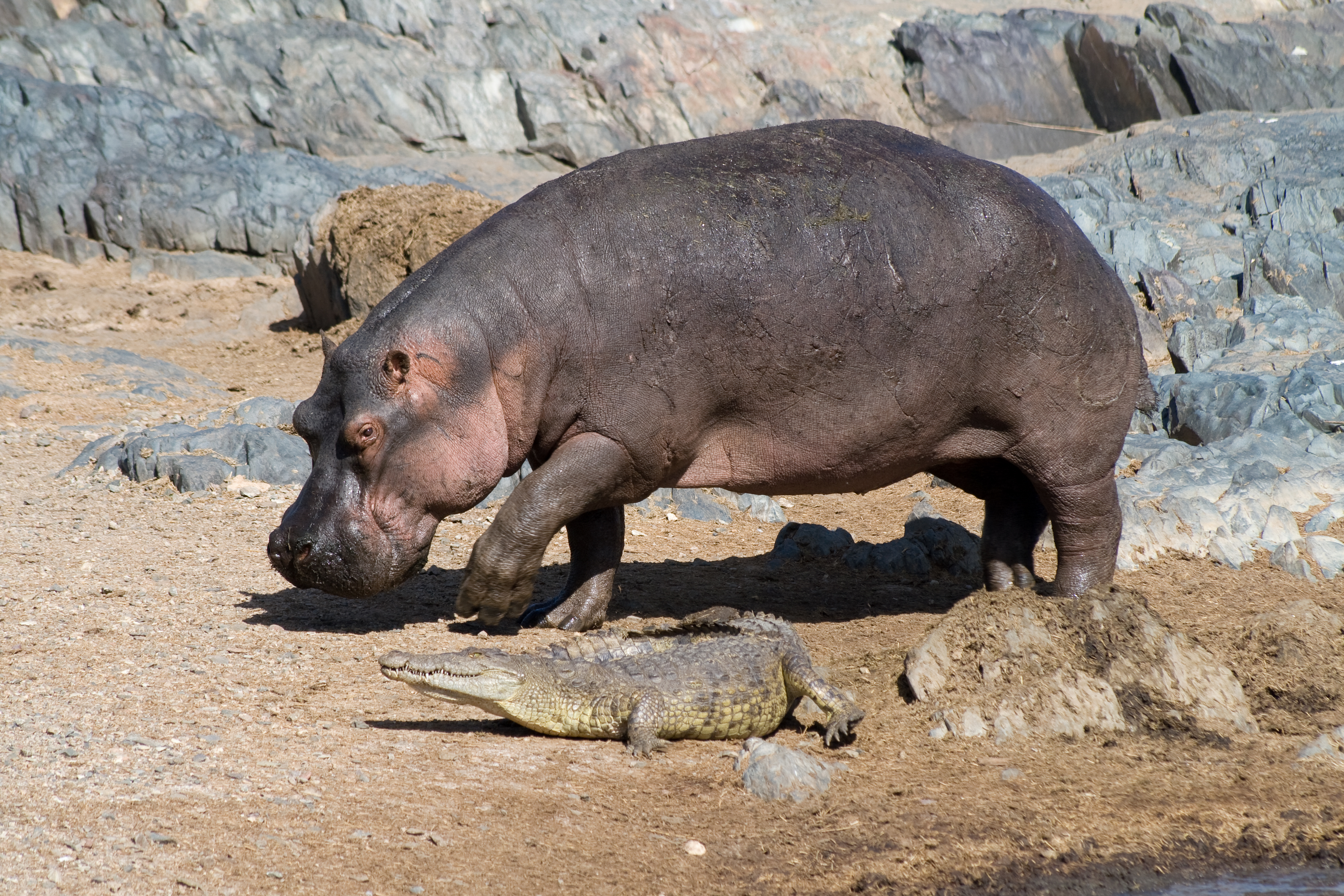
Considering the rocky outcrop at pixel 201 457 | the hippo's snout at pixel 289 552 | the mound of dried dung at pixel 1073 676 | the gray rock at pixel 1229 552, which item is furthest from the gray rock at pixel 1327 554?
the rocky outcrop at pixel 201 457

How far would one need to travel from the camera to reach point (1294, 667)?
16.9 feet

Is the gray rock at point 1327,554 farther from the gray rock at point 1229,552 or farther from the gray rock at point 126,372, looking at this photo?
the gray rock at point 126,372

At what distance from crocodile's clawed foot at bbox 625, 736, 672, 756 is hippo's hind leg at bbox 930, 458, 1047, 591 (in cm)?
264

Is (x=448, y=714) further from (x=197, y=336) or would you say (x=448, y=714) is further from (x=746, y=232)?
(x=197, y=336)

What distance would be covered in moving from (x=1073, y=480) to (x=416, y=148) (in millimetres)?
21159

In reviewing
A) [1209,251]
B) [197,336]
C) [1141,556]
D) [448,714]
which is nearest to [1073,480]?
[1141,556]

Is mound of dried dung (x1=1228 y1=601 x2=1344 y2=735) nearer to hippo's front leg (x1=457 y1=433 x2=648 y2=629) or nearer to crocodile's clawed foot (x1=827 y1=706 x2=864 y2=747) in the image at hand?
crocodile's clawed foot (x1=827 y1=706 x2=864 y2=747)

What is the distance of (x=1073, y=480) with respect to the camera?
5.97 m

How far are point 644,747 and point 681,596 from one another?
2.41m

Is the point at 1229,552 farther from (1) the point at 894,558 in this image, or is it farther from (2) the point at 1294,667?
(2) the point at 1294,667

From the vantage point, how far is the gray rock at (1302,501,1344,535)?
766 centimetres

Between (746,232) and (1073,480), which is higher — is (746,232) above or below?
above

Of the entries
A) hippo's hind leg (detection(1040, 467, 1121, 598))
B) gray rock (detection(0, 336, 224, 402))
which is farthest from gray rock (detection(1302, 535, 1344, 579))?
gray rock (detection(0, 336, 224, 402))

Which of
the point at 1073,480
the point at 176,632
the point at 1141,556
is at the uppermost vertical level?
the point at 1073,480
